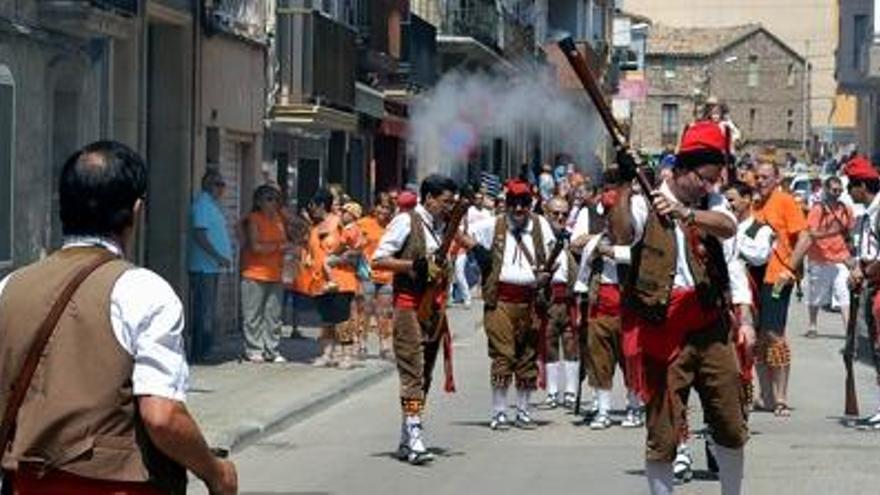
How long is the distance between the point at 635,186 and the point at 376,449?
4523mm

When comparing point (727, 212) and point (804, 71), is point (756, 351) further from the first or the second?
point (804, 71)

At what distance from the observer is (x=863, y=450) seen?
1427 cm

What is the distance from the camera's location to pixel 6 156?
53.3 feet

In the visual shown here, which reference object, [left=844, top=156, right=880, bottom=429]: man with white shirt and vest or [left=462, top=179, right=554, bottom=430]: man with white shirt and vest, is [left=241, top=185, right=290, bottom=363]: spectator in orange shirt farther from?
[left=844, top=156, right=880, bottom=429]: man with white shirt and vest

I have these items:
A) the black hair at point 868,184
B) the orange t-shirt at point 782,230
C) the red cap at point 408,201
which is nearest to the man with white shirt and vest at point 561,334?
the orange t-shirt at point 782,230

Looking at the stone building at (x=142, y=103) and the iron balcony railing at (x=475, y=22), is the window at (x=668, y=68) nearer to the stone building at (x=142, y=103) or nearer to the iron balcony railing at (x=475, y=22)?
the iron balcony railing at (x=475, y=22)

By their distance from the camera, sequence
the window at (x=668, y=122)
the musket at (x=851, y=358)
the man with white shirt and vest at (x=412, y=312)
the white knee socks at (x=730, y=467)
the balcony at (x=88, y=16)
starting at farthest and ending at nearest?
1. the window at (x=668, y=122)
2. the balcony at (x=88, y=16)
3. the musket at (x=851, y=358)
4. the man with white shirt and vest at (x=412, y=312)
5. the white knee socks at (x=730, y=467)

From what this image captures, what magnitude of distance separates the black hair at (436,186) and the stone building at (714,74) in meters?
95.2

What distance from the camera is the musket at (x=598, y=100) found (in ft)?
28.5

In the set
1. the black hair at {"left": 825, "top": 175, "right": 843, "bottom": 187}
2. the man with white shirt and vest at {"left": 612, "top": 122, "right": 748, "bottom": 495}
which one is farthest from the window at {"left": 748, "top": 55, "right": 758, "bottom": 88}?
the man with white shirt and vest at {"left": 612, "top": 122, "right": 748, "bottom": 495}

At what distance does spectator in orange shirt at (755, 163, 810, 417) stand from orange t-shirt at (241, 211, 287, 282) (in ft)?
18.5

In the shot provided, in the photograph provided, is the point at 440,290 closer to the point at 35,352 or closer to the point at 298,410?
the point at 298,410

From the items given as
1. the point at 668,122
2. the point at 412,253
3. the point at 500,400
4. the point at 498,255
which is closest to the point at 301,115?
the point at 498,255

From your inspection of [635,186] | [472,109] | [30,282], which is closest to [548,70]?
[472,109]
